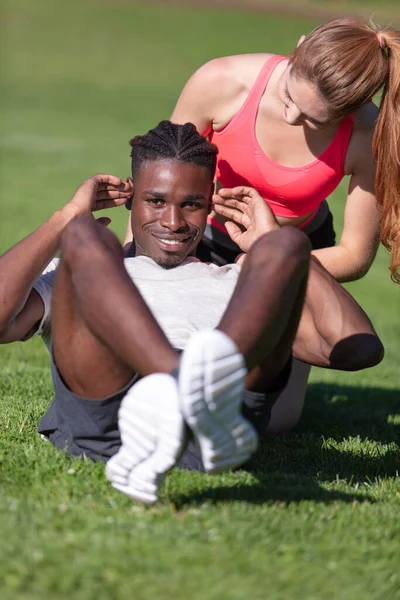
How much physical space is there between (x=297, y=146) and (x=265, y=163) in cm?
21

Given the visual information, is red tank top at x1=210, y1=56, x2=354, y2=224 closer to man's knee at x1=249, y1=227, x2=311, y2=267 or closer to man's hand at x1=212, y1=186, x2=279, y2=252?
man's hand at x1=212, y1=186, x2=279, y2=252

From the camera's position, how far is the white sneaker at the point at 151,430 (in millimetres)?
3090

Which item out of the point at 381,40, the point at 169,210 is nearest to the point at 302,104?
the point at 381,40

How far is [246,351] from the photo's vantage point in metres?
3.33

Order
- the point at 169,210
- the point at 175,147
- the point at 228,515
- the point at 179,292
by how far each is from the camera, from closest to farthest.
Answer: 1. the point at 228,515
2. the point at 179,292
3. the point at 169,210
4. the point at 175,147

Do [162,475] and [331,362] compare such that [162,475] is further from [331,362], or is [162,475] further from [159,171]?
[159,171]

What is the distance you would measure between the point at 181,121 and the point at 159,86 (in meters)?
24.7

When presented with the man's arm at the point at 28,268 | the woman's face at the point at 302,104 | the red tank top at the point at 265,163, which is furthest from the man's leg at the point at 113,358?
the red tank top at the point at 265,163

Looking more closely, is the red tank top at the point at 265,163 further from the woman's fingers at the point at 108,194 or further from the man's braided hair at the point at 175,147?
the woman's fingers at the point at 108,194

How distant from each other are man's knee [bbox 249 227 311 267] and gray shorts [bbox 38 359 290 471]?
582mm

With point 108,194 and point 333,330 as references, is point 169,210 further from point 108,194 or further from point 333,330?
point 333,330

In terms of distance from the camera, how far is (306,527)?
3516 millimetres

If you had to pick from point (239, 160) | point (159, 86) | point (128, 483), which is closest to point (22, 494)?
point (128, 483)

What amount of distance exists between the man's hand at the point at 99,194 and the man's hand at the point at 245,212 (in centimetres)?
48
